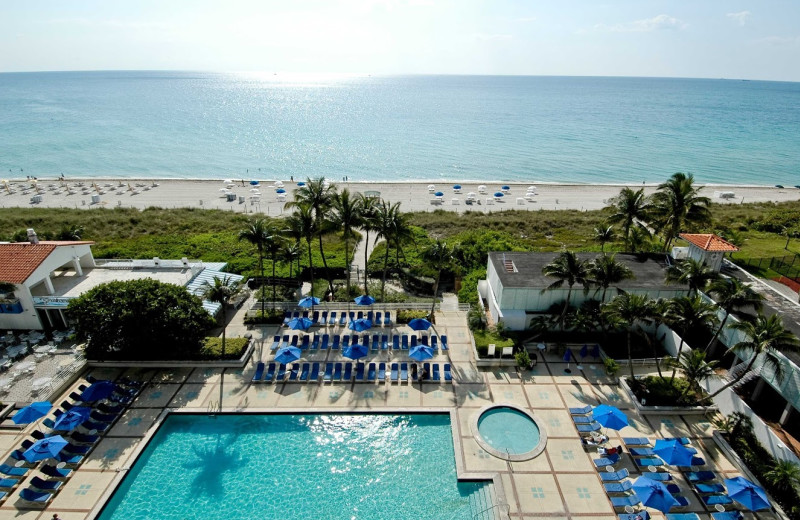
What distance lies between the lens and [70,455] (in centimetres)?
2011

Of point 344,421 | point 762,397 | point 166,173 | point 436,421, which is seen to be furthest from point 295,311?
point 166,173

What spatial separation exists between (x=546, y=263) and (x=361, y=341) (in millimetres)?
14285

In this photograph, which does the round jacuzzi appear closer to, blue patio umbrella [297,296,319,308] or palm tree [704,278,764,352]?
palm tree [704,278,764,352]

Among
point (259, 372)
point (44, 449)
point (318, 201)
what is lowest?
point (259, 372)

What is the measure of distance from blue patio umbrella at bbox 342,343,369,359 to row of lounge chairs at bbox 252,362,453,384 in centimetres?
58

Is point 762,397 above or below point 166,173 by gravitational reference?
above

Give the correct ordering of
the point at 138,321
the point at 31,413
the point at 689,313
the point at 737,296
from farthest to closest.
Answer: the point at 138,321 → the point at 689,313 → the point at 737,296 → the point at 31,413

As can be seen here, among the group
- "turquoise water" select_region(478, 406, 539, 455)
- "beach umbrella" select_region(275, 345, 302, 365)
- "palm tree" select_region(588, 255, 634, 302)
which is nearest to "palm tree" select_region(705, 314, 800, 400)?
"palm tree" select_region(588, 255, 634, 302)

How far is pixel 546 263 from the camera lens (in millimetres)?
32000

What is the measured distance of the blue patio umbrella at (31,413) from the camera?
803 inches

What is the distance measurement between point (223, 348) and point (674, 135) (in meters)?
150

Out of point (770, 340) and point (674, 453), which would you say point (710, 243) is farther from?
point (674, 453)

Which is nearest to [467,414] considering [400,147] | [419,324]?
[419,324]

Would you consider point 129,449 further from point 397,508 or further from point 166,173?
point 166,173
